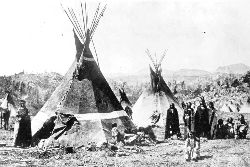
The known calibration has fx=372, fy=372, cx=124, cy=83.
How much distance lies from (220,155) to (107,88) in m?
5.39

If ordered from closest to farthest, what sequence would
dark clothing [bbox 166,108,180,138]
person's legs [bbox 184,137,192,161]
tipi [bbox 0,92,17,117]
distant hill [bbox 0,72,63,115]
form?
person's legs [bbox 184,137,192,161]
dark clothing [bbox 166,108,180,138]
tipi [bbox 0,92,17,117]
distant hill [bbox 0,72,63,115]

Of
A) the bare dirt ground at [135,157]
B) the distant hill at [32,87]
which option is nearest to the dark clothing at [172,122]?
the bare dirt ground at [135,157]

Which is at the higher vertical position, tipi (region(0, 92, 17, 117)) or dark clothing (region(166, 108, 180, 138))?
tipi (region(0, 92, 17, 117))

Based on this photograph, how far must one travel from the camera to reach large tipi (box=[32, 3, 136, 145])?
41.1 feet

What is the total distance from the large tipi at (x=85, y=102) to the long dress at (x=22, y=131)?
1.80 feet

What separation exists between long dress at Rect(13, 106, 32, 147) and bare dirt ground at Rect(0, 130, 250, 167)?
38 centimetres

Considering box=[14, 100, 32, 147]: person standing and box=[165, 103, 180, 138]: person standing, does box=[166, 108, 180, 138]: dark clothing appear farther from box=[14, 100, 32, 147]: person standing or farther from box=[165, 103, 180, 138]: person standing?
box=[14, 100, 32, 147]: person standing

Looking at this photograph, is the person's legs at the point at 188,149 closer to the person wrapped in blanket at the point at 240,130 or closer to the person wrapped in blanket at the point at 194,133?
the person wrapped in blanket at the point at 194,133

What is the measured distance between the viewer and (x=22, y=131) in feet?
41.4

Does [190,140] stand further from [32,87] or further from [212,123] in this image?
[32,87]

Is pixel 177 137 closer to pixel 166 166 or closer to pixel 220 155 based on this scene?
pixel 220 155

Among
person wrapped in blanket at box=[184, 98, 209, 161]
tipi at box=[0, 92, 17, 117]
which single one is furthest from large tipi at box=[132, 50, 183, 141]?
person wrapped in blanket at box=[184, 98, 209, 161]

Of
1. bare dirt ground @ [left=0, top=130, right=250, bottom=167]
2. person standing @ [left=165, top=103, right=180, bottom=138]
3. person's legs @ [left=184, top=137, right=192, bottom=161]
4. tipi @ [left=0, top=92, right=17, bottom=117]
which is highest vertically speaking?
tipi @ [left=0, top=92, right=17, bottom=117]

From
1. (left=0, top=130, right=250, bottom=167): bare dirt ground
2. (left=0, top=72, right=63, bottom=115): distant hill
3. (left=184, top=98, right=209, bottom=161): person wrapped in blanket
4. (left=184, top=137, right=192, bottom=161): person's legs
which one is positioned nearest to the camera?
(left=0, top=130, right=250, bottom=167): bare dirt ground
